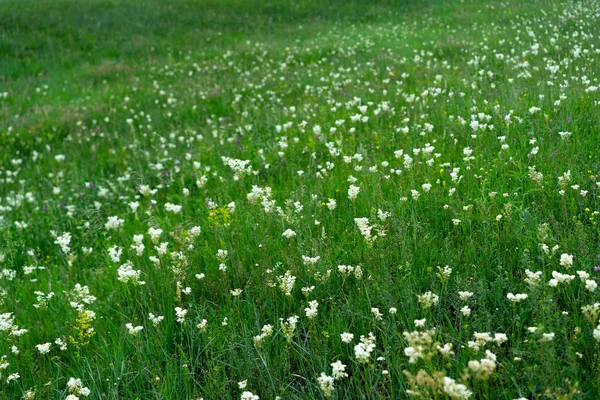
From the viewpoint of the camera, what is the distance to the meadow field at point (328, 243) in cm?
284

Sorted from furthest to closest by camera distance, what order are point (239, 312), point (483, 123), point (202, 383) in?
point (483, 123) < point (239, 312) < point (202, 383)

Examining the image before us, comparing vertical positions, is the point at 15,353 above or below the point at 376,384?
below

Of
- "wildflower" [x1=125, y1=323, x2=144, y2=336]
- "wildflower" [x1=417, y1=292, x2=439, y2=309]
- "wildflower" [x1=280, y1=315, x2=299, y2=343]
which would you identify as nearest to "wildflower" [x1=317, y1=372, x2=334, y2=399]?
"wildflower" [x1=280, y1=315, x2=299, y2=343]

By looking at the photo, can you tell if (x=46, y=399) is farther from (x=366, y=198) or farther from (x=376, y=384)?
(x=366, y=198)

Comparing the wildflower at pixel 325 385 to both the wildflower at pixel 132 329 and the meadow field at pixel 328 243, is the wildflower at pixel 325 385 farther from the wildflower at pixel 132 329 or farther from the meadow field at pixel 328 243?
the wildflower at pixel 132 329

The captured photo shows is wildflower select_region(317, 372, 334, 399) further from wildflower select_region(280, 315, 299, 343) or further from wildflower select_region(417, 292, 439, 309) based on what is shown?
wildflower select_region(417, 292, 439, 309)

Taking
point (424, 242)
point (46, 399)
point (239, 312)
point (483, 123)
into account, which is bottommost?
point (46, 399)

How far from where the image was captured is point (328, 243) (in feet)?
13.5

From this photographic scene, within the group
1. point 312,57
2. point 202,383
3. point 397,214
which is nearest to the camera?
point 202,383

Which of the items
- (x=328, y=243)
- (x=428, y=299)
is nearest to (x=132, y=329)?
(x=328, y=243)

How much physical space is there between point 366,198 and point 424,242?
1022 mm

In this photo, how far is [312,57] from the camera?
15258mm

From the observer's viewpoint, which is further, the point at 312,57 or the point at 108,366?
the point at 312,57

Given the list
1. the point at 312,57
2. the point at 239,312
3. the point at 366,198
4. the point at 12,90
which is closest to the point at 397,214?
the point at 366,198
